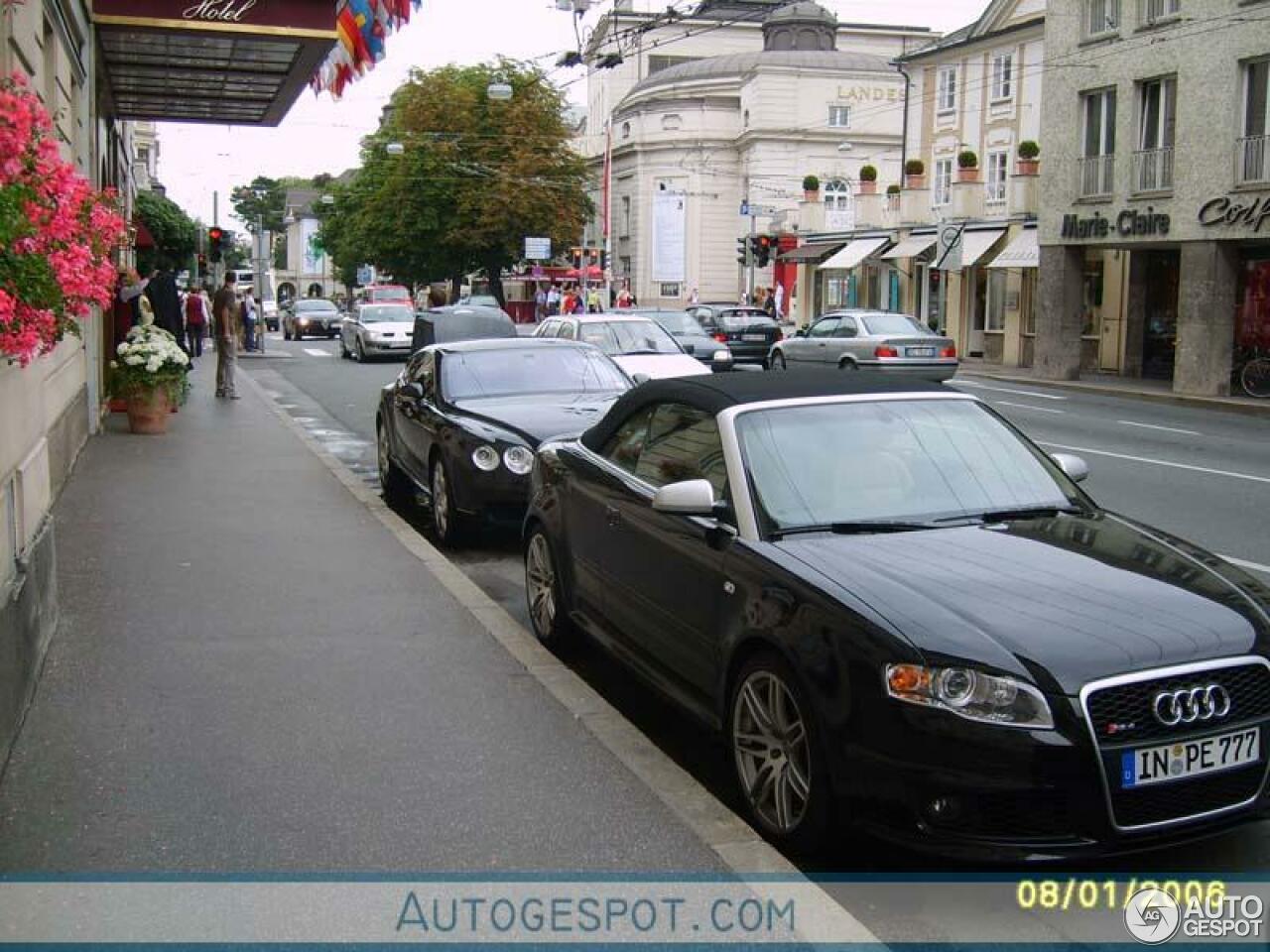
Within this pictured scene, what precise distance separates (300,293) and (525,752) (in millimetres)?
146689

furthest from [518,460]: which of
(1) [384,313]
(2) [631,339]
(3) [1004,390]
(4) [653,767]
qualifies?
(1) [384,313]

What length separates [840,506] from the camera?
17.6ft

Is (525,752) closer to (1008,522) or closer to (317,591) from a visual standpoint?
(1008,522)

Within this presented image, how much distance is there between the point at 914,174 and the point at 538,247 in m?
24.3

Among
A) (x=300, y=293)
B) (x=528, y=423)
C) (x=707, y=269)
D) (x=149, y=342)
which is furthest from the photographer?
(x=300, y=293)

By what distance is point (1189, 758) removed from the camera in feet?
13.7

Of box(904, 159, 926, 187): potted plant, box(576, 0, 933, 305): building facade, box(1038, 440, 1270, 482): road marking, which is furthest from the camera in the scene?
box(576, 0, 933, 305): building facade

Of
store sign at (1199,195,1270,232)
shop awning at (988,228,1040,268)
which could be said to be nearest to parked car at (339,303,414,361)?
shop awning at (988,228,1040,268)

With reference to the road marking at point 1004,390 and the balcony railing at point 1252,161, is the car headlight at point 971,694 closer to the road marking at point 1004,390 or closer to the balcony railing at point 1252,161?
the road marking at point 1004,390

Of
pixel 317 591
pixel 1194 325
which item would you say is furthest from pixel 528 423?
pixel 1194 325

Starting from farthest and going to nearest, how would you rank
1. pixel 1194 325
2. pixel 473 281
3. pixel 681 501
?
pixel 473 281
pixel 1194 325
pixel 681 501

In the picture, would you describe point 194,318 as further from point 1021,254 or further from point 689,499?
point 689,499

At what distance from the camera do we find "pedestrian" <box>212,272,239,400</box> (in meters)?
21.3

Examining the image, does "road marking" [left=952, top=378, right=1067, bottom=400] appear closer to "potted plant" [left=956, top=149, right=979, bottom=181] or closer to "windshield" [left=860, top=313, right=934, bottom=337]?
"windshield" [left=860, top=313, right=934, bottom=337]
